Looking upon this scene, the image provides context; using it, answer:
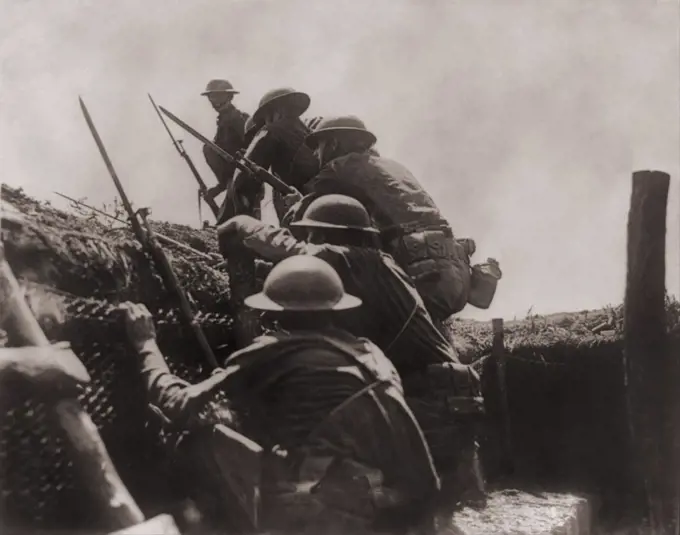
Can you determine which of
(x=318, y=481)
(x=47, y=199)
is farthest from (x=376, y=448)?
(x=47, y=199)

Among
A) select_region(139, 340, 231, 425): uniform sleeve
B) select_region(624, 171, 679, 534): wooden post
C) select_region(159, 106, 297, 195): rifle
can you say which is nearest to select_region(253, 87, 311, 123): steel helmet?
select_region(159, 106, 297, 195): rifle

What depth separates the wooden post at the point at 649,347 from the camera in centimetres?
377

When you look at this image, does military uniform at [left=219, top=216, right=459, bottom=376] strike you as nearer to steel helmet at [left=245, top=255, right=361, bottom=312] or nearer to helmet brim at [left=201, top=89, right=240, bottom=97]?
steel helmet at [left=245, top=255, right=361, bottom=312]

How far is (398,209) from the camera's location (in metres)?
3.93

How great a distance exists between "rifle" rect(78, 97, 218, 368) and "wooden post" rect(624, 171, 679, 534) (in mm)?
2044

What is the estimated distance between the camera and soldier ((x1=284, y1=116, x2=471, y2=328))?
3834 mm

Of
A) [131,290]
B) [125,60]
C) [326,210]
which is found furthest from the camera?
[125,60]

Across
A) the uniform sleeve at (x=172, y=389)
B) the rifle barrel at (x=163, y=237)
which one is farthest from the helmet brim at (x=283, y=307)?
the rifle barrel at (x=163, y=237)

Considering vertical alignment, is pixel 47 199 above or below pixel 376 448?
above

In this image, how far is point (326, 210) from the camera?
11.6 ft

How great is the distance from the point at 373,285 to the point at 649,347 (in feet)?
4.65

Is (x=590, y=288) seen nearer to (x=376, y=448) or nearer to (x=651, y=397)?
(x=651, y=397)

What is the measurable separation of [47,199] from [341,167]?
1.39 m

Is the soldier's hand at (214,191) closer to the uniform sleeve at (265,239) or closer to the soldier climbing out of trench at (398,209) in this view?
the soldier climbing out of trench at (398,209)
